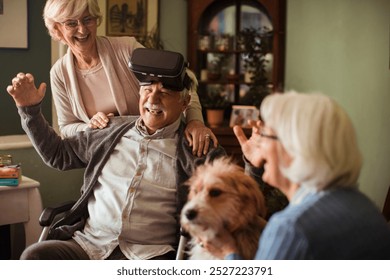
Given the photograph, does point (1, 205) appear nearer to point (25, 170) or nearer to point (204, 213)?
point (25, 170)

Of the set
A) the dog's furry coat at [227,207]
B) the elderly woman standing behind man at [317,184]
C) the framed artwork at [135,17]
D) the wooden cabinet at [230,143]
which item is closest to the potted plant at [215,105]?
the wooden cabinet at [230,143]

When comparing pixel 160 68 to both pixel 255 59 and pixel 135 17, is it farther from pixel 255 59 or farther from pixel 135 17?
pixel 255 59

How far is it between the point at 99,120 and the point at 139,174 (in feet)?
0.76

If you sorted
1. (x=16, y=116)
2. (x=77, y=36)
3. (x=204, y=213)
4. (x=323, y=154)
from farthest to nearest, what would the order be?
(x=16, y=116)
(x=77, y=36)
(x=204, y=213)
(x=323, y=154)

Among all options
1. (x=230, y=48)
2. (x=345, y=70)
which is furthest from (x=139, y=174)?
(x=230, y=48)

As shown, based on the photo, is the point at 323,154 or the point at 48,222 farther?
the point at 48,222

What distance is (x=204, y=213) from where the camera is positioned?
3.85ft

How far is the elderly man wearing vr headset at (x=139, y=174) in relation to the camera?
5.02 feet

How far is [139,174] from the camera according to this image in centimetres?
157

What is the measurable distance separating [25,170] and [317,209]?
42.6 inches

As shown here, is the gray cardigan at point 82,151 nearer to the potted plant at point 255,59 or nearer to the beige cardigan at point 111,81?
the beige cardigan at point 111,81

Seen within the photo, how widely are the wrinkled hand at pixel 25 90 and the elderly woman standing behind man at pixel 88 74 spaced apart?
0.18 metres

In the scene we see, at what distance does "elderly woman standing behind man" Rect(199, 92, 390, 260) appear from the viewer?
105 cm
